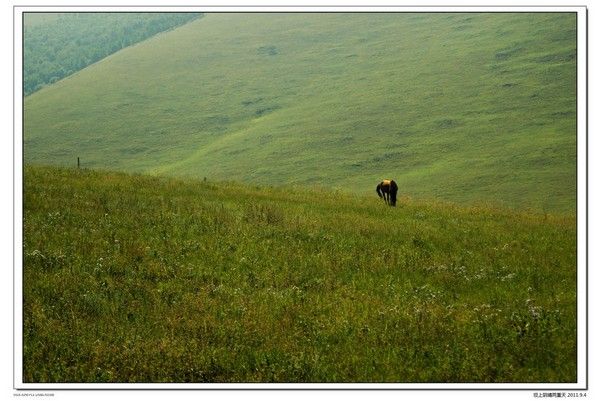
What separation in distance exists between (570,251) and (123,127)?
271 ft

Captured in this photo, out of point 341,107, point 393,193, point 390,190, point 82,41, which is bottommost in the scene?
point 393,193

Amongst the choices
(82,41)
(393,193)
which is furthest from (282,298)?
(82,41)

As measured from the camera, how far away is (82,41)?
13450 centimetres

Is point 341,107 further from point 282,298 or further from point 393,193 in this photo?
point 282,298

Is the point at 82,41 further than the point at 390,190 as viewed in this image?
Yes

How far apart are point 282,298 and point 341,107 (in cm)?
7623

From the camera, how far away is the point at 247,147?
7544 centimetres

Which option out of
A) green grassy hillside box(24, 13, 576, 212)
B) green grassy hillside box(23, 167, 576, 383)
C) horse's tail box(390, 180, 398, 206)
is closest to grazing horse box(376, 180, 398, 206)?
horse's tail box(390, 180, 398, 206)

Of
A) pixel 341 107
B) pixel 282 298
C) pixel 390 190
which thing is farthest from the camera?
pixel 341 107

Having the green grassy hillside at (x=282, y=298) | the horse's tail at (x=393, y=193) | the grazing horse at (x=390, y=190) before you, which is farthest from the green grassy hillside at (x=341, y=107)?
the green grassy hillside at (x=282, y=298)

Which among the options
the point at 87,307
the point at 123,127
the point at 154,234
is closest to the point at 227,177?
the point at 123,127

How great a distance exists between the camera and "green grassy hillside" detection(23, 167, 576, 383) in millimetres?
8398

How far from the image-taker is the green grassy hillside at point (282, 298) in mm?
8398

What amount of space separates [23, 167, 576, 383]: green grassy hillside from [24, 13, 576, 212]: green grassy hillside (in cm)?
2920
